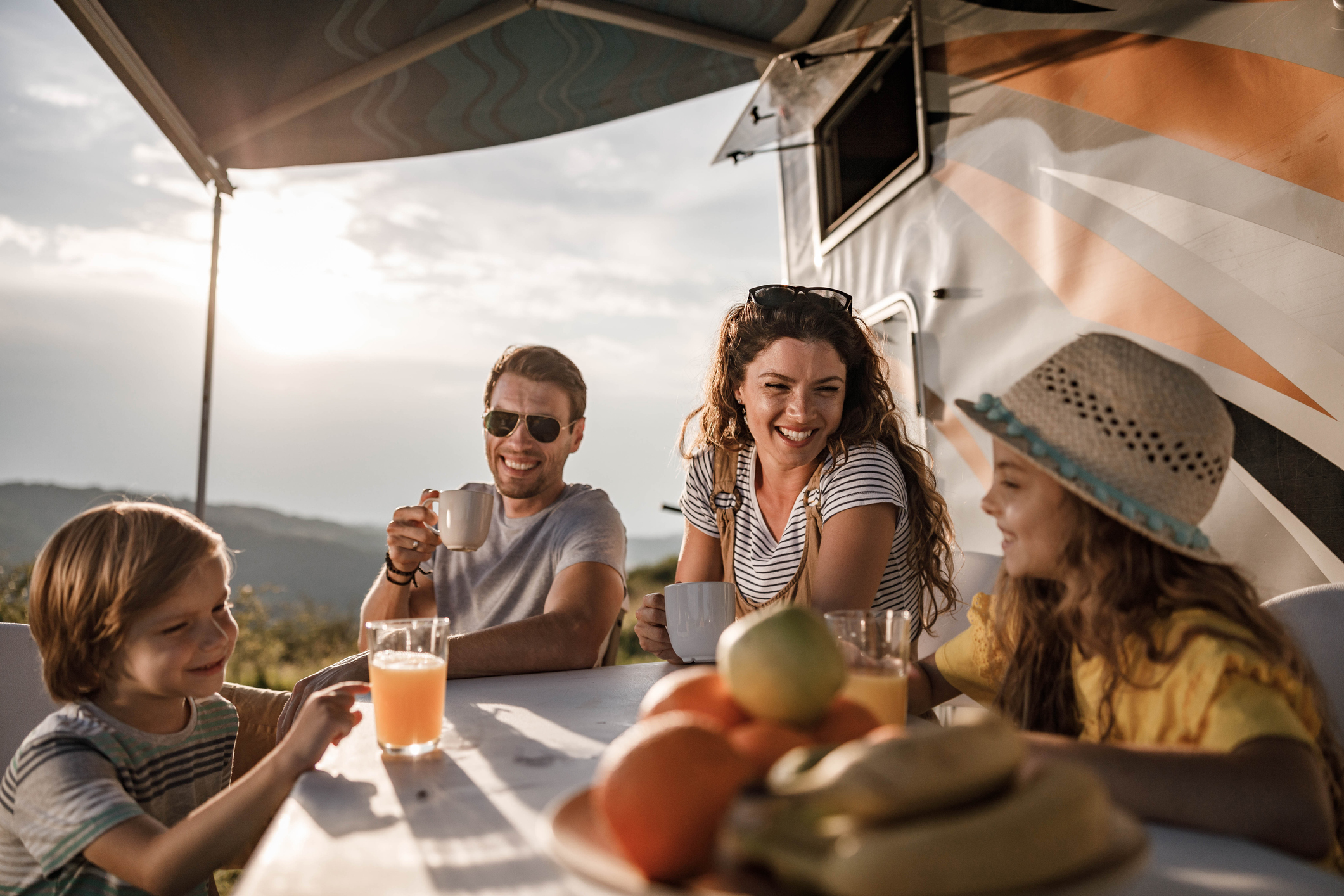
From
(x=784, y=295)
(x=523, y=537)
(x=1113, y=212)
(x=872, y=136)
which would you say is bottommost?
(x=523, y=537)

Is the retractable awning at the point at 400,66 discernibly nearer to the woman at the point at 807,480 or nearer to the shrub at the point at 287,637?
the woman at the point at 807,480

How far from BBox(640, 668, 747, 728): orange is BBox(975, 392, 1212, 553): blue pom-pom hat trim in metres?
0.50

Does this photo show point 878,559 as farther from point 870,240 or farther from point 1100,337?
point 870,240

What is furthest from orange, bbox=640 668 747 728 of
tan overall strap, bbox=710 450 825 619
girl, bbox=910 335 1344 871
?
tan overall strap, bbox=710 450 825 619

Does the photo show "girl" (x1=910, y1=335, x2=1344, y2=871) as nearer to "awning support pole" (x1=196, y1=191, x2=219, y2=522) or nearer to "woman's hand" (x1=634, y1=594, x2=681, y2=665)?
"woman's hand" (x1=634, y1=594, x2=681, y2=665)

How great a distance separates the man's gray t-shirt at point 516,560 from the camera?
250cm

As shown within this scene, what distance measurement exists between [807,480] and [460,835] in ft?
5.09

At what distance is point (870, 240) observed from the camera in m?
4.06

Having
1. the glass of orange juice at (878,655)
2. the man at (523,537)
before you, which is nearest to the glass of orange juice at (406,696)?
the glass of orange juice at (878,655)

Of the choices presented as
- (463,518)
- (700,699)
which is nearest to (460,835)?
(700,699)

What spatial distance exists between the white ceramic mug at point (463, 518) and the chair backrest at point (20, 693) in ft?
2.81

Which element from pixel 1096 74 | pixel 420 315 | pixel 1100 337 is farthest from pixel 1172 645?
pixel 420 315

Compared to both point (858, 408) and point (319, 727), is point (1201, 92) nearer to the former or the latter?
point (858, 408)

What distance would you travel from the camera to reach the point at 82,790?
1.16 metres
